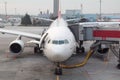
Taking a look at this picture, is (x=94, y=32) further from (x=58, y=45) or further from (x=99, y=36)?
(x=58, y=45)

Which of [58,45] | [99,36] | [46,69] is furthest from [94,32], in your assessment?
[58,45]

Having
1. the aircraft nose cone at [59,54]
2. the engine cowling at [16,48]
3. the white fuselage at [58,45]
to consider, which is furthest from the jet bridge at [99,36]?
the aircraft nose cone at [59,54]

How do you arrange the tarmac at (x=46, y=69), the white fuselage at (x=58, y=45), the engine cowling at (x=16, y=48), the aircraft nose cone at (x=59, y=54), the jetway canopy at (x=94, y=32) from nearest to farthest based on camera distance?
the aircraft nose cone at (x=59, y=54), the white fuselage at (x=58, y=45), the tarmac at (x=46, y=69), the jetway canopy at (x=94, y=32), the engine cowling at (x=16, y=48)

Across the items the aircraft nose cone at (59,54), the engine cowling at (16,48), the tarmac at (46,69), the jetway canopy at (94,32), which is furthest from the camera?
the engine cowling at (16,48)

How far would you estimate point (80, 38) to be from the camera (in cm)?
2350

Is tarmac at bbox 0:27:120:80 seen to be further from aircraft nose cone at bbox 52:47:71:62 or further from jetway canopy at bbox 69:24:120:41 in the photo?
jetway canopy at bbox 69:24:120:41

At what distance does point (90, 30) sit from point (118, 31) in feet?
10.3

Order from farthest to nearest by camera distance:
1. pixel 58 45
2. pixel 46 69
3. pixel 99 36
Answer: pixel 99 36
pixel 46 69
pixel 58 45

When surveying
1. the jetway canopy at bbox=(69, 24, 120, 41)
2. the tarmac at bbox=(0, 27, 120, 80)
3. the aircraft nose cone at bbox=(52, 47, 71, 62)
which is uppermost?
the jetway canopy at bbox=(69, 24, 120, 41)

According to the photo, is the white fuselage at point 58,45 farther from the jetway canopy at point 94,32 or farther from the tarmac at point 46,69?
the jetway canopy at point 94,32

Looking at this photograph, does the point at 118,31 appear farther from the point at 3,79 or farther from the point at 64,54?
the point at 3,79

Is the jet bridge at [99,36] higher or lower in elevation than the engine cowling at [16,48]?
higher

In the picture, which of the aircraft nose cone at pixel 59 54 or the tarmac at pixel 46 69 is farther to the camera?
the tarmac at pixel 46 69

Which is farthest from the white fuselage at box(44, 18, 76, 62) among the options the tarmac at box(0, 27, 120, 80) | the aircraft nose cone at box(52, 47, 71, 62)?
the tarmac at box(0, 27, 120, 80)
